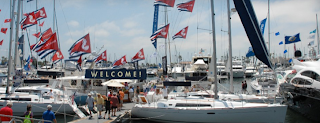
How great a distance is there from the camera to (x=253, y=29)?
1528cm

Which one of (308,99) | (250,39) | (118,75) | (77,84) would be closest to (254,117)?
(250,39)

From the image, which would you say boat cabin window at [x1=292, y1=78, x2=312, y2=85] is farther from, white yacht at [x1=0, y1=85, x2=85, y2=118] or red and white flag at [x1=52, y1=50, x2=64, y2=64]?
red and white flag at [x1=52, y1=50, x2=64, y2=64]

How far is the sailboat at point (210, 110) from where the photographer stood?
557 inches

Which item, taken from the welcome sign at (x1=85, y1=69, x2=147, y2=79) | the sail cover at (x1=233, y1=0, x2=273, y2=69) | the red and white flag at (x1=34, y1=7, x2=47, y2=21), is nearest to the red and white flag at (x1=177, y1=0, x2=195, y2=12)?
the sail cover at (x1=233, y1=0, x2=273, y2=69)

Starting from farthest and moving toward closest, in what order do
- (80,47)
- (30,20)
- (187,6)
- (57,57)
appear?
1. (57,57)
2. (30,20)
3. (187,6)
4. (80,47)

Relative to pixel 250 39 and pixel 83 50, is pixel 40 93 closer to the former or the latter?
pixel 83 50

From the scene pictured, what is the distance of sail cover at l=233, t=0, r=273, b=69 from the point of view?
15039 mm

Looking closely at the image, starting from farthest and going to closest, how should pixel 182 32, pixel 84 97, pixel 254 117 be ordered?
pixel 182 32, pixel 84 97, pixel 254 117

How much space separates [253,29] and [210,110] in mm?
5529

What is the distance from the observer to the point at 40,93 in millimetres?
20844

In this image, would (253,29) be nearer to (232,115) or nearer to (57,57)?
(232,115)

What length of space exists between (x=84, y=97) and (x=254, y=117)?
15.9 m

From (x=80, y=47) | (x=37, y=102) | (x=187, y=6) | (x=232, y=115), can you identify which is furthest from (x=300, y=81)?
(x=37, y=102)

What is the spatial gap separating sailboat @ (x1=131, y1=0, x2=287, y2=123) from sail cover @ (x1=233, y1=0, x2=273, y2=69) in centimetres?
6
